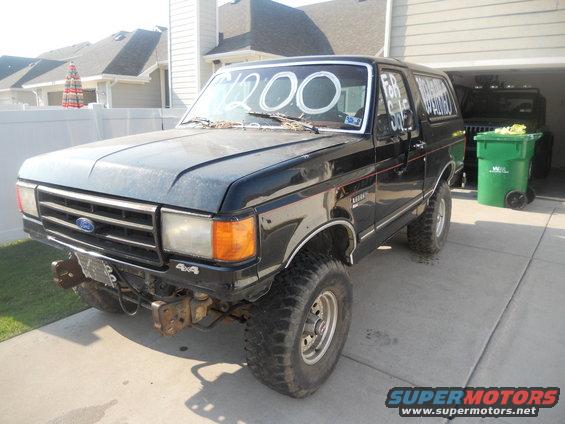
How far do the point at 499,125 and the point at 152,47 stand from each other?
16.1 m

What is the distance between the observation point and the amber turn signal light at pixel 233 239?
6.81ft

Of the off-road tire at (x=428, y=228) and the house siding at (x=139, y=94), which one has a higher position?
the house siding at (x=139, y=94)

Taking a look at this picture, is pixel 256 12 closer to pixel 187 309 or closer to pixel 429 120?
pixel 429 120

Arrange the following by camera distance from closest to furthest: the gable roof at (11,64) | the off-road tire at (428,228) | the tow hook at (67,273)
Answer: the tow hook at (67,273) < the off-road tire at (428,228) < the gable roof at (11,64)

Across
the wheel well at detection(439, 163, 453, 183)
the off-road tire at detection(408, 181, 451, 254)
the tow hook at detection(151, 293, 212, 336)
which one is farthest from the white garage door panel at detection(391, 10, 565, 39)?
the tow hook at detection(151, 293, 212, 336)

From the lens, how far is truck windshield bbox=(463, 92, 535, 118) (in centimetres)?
1006

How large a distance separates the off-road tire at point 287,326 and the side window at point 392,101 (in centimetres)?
136

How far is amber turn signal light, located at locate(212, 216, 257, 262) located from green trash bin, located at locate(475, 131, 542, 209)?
6.83m

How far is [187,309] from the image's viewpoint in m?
2.40

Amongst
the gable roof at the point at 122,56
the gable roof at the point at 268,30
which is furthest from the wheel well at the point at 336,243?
the gable roof at the point at 122,56

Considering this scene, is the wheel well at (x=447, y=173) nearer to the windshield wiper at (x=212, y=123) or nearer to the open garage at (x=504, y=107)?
the windshield wiper at (x=212, y=123)

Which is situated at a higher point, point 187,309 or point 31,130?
point 31,130

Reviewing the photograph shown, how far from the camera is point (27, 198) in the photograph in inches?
119

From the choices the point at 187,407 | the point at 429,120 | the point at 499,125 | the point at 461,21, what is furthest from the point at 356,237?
the point at 499,125
